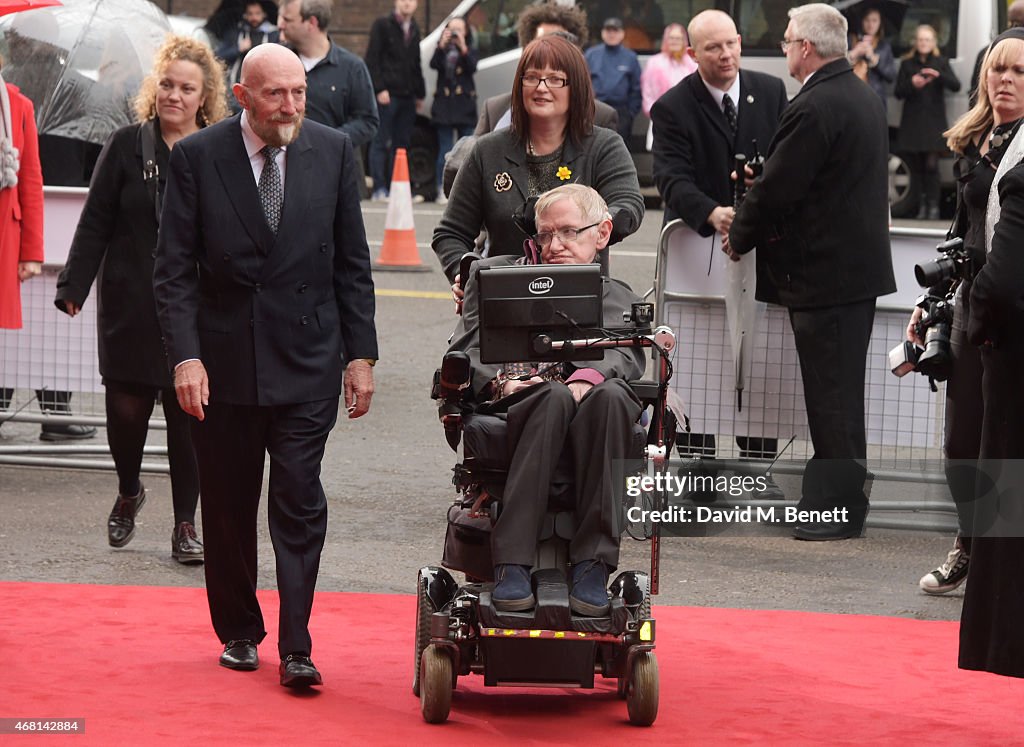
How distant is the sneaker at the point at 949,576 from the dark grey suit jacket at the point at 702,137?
82.6 inches

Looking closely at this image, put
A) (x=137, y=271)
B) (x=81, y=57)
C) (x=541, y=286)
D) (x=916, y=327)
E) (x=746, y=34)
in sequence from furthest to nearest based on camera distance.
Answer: (x=746, y=34)
(x=81, y=57)
(x=137, y=271)
(x=916, y=327)
(x=541, y=286)

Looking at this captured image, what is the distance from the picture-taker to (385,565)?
7.85 metres

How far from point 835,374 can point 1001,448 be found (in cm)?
281

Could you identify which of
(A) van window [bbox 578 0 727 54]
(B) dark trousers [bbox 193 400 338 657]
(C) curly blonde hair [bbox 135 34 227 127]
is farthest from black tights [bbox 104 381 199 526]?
(A) van window [bbox 578 0 727 54]

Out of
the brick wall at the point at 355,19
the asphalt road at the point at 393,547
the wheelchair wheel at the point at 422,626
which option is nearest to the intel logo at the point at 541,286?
the wheelchair wheel at the point at 422,626

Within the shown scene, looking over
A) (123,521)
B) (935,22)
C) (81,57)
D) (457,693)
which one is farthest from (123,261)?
(935,22)

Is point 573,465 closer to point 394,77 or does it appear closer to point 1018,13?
point 1018,13

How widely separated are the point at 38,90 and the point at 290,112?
6.90 meters

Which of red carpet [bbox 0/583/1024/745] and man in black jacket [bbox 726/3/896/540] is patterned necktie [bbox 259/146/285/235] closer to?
red carpet [bbox 0/583/1024/745]

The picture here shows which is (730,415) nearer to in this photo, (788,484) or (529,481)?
(788,484)

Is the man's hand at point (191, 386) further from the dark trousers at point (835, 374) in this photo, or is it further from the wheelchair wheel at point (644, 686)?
the dark trousers at point (835, 374)

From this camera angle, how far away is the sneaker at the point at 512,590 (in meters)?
5.50

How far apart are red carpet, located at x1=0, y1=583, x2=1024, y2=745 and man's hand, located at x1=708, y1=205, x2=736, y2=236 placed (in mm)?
2039

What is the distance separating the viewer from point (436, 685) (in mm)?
5520
